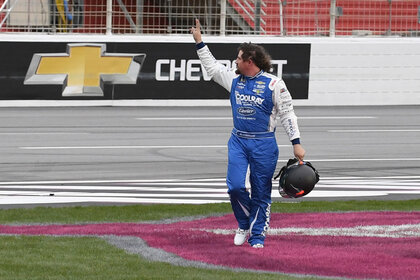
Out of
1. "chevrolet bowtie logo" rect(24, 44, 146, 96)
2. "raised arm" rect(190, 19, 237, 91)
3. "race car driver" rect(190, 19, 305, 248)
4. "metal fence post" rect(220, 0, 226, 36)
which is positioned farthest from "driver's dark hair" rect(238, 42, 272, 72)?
"metal fence post" rect(220, 0, 226, 36)

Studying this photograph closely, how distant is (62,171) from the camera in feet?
52.5

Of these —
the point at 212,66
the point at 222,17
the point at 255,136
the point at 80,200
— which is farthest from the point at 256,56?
the point at 222,17

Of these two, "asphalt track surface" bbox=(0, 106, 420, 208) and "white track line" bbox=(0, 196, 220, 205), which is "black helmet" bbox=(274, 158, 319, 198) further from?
"asphalt track surface" bbox=(0, 106, 420, 208)

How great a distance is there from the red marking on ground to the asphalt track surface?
2.31 meters

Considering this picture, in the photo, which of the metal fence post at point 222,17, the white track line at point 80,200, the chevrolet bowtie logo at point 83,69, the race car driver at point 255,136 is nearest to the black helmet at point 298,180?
the race car driver at point 255,136

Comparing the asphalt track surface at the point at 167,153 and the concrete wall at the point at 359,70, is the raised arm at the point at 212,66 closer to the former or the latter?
the asphalt track surface at the point at 167,153

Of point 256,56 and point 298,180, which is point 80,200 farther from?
point 298,180

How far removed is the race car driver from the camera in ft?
30.6

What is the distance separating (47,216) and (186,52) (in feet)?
49.7

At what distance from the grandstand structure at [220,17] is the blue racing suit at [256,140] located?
1694 centimetres

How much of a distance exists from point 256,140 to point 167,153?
899 centimetres

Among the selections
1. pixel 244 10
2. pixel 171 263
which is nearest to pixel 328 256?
pixel 171 263

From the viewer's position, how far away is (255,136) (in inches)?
368

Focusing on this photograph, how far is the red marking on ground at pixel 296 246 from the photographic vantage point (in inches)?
333
